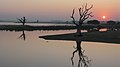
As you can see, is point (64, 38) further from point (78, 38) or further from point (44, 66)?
point (44, 66)

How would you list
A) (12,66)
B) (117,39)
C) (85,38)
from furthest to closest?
(85,38)
(117,39)
(12,66)

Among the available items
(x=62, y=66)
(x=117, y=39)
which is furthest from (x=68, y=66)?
(x=117, y=39)

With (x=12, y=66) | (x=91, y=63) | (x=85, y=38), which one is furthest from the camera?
(x=85, y=38)

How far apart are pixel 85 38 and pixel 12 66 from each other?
3150 centimetres

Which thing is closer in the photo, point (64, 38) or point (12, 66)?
point (12, 66)

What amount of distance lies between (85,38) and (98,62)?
92.3 ft

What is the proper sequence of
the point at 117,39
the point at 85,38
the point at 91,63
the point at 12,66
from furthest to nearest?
1. the point at 85,38
2. the point at 117,39
3. the point at 91,63
4. the point at 12,66

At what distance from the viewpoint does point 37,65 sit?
72.0 feet

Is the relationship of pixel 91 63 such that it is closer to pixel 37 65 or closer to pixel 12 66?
pixel 37 65

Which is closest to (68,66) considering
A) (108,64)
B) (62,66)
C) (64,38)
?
(62,66)

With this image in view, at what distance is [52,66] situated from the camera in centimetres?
2172

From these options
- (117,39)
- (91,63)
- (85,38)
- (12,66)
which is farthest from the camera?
(85,38)

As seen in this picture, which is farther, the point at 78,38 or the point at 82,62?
the point at 78,38

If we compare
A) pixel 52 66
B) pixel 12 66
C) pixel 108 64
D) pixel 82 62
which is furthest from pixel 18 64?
pixel 108 64
